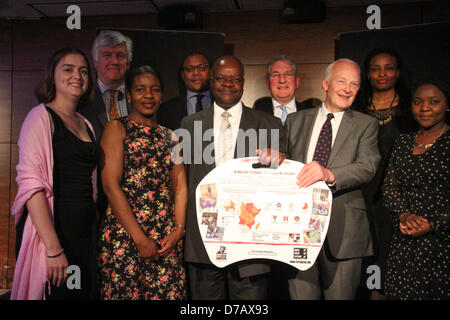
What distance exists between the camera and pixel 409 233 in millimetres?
2465

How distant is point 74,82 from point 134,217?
38.9 inches

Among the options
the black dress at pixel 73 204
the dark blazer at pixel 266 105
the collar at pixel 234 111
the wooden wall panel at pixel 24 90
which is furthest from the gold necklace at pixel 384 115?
the wooden wall panel at pixel 24 90

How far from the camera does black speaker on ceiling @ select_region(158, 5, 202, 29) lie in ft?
11.3

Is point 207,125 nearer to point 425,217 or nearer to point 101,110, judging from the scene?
point 101,110

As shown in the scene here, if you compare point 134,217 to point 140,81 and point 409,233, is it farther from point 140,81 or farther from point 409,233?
point 409,233

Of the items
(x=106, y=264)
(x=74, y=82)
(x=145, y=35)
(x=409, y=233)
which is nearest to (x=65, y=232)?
Result: (x=106, y=264)

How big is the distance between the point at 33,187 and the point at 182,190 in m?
0.94

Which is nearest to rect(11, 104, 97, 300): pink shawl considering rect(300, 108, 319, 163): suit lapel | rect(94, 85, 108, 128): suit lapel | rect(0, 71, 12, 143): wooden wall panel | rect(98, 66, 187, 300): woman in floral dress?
rect(98, 66, 187, 300): woman in floral dress

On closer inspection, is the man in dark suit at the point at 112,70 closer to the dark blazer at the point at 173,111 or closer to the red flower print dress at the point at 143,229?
the dark blazer at the point at 173,111

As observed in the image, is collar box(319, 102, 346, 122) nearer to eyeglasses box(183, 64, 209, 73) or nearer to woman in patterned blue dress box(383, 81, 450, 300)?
woman in patterned blue dress box(383, 81, 450, 300)

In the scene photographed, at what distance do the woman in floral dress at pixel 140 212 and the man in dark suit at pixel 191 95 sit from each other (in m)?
0.64

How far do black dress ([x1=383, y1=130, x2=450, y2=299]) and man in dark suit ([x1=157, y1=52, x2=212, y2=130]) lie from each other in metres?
1.69

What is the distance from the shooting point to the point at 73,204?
2238 millimetres

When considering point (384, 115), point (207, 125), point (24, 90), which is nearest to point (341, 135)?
point (384, 115)
